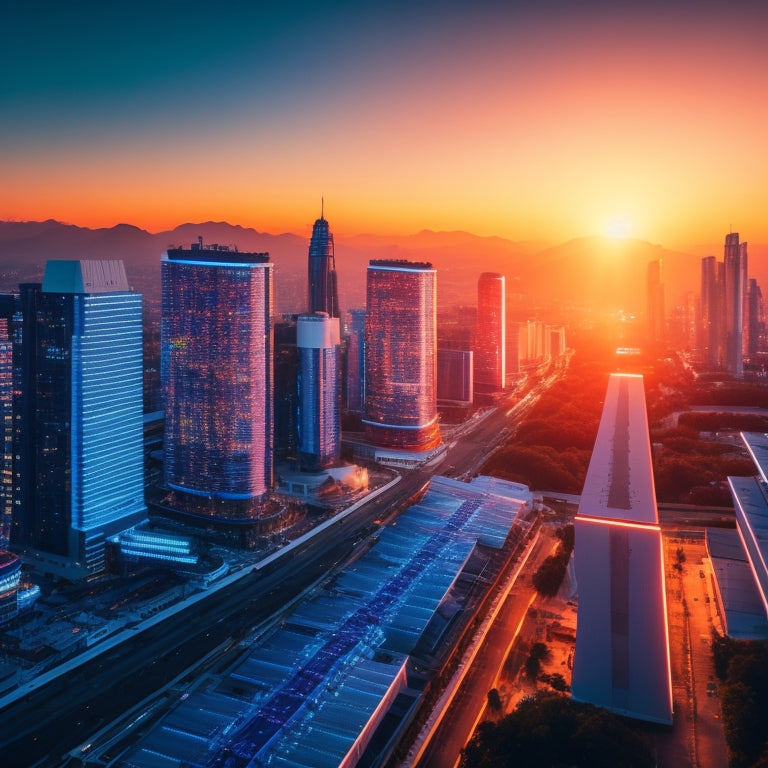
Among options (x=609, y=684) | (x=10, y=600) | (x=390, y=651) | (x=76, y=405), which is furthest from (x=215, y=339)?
(x=609, y=684)

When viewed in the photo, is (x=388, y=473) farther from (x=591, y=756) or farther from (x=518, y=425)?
(x=591, y=756)

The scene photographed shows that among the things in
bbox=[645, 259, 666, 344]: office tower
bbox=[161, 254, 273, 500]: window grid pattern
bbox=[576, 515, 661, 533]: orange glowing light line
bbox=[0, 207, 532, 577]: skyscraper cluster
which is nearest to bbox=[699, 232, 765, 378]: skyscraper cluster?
bbox=[645, 259, 666, 344]: office tower

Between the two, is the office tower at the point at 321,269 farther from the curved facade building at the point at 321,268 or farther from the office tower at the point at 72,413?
the office tower at the point at 72,413

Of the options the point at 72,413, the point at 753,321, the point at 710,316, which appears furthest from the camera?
the point at 753,321

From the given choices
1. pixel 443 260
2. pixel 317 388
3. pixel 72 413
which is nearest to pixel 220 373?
pixel 317 388

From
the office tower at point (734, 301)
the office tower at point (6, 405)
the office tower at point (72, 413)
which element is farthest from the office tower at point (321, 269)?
the office tower at point (734, 301)

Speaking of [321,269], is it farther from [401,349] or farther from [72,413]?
[72,413]

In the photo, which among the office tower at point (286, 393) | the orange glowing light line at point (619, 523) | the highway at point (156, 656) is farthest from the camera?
the office tower at point (286, 393)
